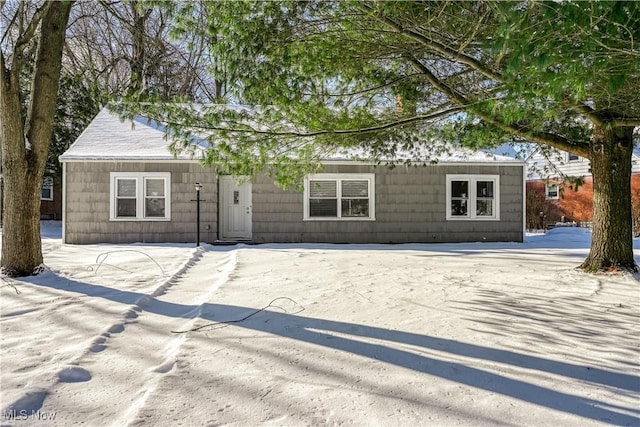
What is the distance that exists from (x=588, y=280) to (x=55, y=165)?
19038 mm

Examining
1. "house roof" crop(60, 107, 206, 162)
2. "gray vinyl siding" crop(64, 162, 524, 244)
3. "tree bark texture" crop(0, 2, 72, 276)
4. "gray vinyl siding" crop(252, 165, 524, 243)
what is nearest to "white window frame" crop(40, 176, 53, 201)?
"house roof" crop(60, 107, 206, 162)

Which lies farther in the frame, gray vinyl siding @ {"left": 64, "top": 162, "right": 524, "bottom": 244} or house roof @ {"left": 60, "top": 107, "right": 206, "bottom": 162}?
gray vinyl siding @ {"left": 64, "top": 162, "right": 524, "bottom": 244}

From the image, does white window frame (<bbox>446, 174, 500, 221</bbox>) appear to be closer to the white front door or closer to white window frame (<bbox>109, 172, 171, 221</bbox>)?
the white front door

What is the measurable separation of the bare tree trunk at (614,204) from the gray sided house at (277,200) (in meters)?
4.92

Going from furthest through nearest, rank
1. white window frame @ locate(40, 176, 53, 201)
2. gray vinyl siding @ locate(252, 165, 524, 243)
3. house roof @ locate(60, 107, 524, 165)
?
white window frame @ locate(40, 176, 53, 201) → gray vinyl siding @ locate(252, 165, 524, 243) → house roof @ locate(60, 107, 524, 165)

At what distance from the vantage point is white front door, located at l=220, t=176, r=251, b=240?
11.4m

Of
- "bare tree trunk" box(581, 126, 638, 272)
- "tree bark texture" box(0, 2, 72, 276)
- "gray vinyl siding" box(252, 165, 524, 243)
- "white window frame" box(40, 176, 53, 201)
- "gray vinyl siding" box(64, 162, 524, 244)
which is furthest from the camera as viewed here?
"white window frame" box(40, 176, 53, 201)

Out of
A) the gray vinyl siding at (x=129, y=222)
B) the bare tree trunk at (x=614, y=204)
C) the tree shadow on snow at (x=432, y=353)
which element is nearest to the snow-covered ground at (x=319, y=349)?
the tree shadow on snow at (x=432, y=353)

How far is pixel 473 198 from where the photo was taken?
11477 mm

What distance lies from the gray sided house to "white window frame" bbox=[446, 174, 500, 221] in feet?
0.09

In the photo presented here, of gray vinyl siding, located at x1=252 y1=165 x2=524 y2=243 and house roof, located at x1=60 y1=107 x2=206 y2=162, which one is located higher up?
house roof, located at x1=60 y1=107 x2=206 y2=162

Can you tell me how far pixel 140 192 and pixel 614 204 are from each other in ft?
33.6

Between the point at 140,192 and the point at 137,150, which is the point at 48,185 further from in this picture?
the point at 140,192

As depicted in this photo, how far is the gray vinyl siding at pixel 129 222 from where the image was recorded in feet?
34.4
